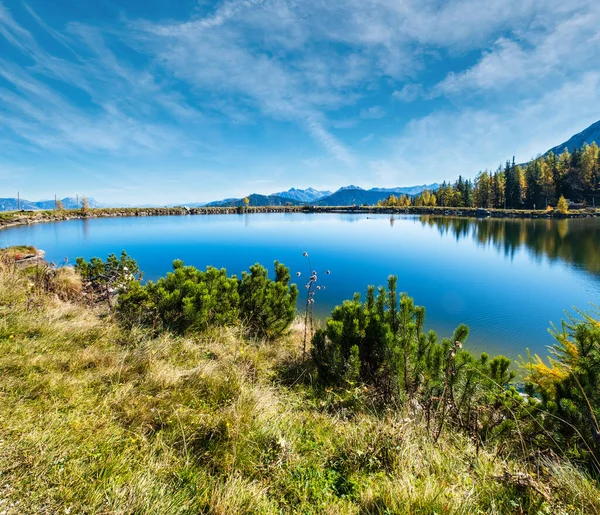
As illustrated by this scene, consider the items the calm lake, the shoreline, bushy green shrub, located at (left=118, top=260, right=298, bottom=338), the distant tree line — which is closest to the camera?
bushy green shrub, located at (left=118, top=260, right=298, bottom=338)

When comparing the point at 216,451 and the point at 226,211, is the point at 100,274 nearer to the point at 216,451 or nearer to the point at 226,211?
the point at 216,451

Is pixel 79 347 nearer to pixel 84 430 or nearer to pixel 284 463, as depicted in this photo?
pixel 84 430

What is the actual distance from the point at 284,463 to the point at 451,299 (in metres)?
12.6

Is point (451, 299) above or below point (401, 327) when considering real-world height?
below

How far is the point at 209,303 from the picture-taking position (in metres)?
5.39

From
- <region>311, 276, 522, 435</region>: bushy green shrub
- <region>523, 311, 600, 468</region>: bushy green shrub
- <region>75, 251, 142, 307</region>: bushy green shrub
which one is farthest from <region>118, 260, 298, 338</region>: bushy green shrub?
<region>523, 311, 600, 468</region>: bushy green shrub

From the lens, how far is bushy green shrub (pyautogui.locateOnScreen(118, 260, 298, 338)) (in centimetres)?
538

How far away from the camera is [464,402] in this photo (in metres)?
3.60

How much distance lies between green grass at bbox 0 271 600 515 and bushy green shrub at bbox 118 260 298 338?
4.37 ft

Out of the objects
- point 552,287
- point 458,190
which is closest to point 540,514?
point 552,287

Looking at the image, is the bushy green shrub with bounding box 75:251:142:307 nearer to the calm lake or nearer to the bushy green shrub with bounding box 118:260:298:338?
the bushy green shrub with bounding box 118:260:298:338

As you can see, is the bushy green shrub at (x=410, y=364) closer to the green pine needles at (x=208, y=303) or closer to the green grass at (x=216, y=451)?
the green grass at (x=216, y=451)

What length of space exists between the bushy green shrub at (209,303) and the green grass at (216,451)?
1.33 m

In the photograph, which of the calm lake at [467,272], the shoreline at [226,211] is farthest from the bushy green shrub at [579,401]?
the shoreline at [226,211]
